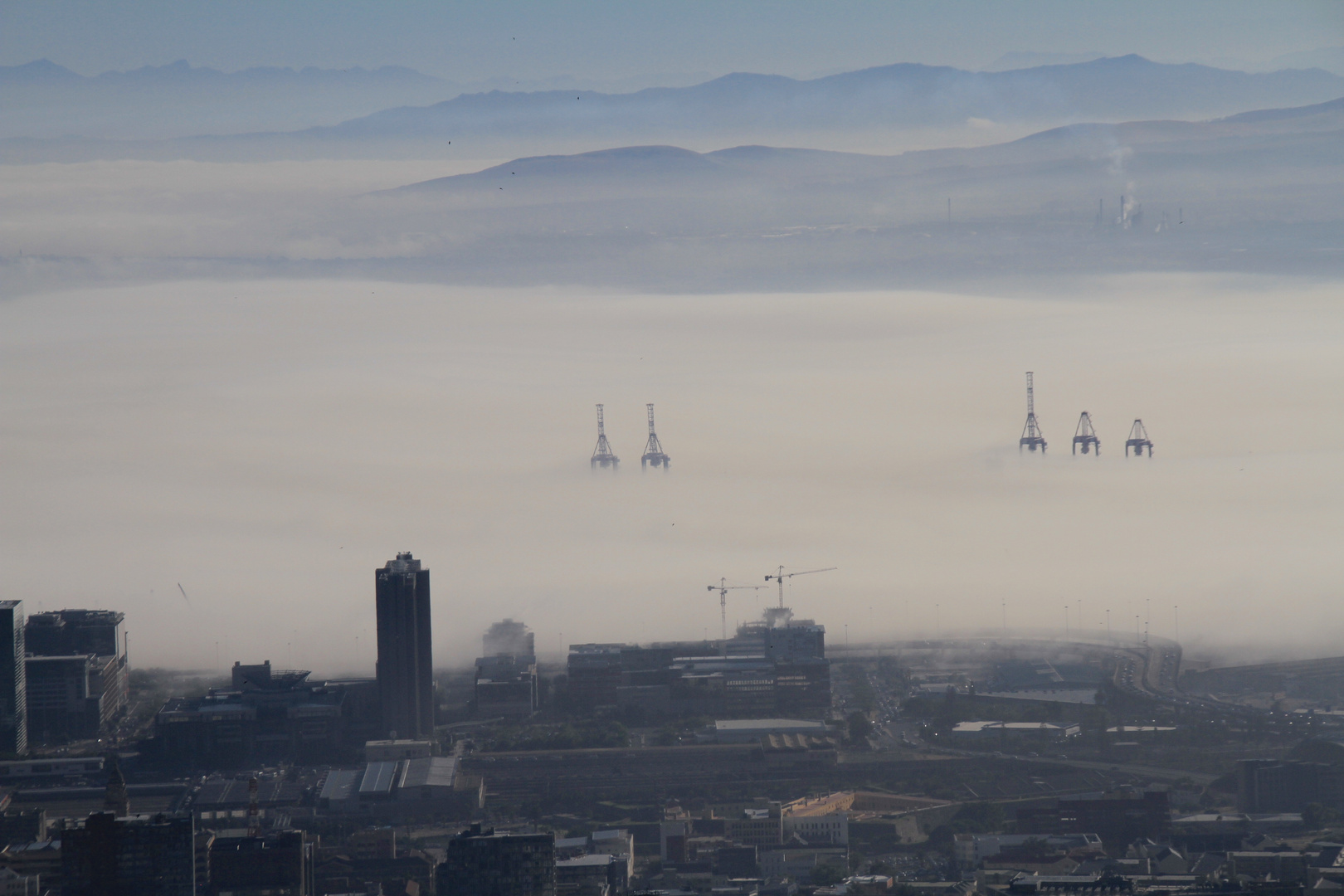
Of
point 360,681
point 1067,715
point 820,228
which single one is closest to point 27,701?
point 360,681

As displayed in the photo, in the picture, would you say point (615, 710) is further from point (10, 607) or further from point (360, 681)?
point (10, 607)

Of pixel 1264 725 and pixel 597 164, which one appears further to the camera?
pixel 597 164

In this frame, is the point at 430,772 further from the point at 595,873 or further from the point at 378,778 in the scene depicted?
the point at 595,873

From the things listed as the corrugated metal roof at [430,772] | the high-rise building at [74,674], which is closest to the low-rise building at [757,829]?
the corrugated metal roof at [430,772]

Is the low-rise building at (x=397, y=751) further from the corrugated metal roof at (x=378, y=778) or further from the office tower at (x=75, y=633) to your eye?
the office tower at (x=75, y=633)

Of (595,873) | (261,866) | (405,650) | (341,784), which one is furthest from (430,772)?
(261,866)

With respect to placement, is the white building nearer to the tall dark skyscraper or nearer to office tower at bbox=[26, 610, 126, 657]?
the tall dark skyscraper
